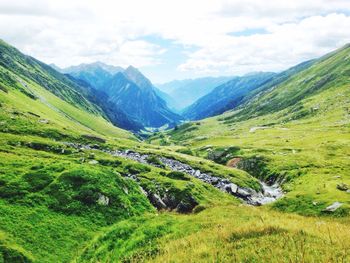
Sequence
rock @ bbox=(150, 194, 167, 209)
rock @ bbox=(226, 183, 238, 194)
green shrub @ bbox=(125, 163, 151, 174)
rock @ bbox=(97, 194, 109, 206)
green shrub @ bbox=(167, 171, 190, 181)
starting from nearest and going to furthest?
rock @ bbox=(97, 194, 109, 206) → rock @ bbox=(150, 194, 167, 209) → green shrub @ bbox=(167, 171, 190, 181) → green shrub @ bbox=(125, 163, 151, 174) → rock @ bbox=(226, 183, 238, 194)

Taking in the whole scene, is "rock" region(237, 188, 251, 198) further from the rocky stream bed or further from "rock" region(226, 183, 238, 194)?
"rock" region(226, 183, 238, 194)

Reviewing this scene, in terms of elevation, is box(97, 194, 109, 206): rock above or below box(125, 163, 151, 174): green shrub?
above

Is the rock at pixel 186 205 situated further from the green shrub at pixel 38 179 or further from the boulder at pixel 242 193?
the green shrub at pixel 38 179

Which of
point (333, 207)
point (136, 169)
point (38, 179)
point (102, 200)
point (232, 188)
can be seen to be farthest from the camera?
point (232, 188)

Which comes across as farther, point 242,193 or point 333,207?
point 242,193

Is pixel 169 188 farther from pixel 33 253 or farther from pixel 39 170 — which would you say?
pixel 33 253

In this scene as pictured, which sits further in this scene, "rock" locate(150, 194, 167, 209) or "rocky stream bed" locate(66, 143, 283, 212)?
"rocky stream bed" locate(66, 143, 283, 212)

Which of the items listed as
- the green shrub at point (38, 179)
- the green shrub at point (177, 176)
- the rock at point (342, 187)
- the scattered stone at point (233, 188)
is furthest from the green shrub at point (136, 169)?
the rock at point (342, 187)

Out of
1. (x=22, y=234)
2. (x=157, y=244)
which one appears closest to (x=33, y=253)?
(x=22, y=234)

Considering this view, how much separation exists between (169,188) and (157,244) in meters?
42.8

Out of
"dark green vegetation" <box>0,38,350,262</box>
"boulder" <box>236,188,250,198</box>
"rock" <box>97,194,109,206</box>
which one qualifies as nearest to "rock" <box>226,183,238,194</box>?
"boulder" <box>236,188,250,198</box>

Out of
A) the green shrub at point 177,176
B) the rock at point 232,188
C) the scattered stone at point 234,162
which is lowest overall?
the scattered stone at point 234,162

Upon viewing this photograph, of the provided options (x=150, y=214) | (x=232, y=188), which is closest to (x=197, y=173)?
(x=232, y=188)

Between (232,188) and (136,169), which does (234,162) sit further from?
(136,169)
